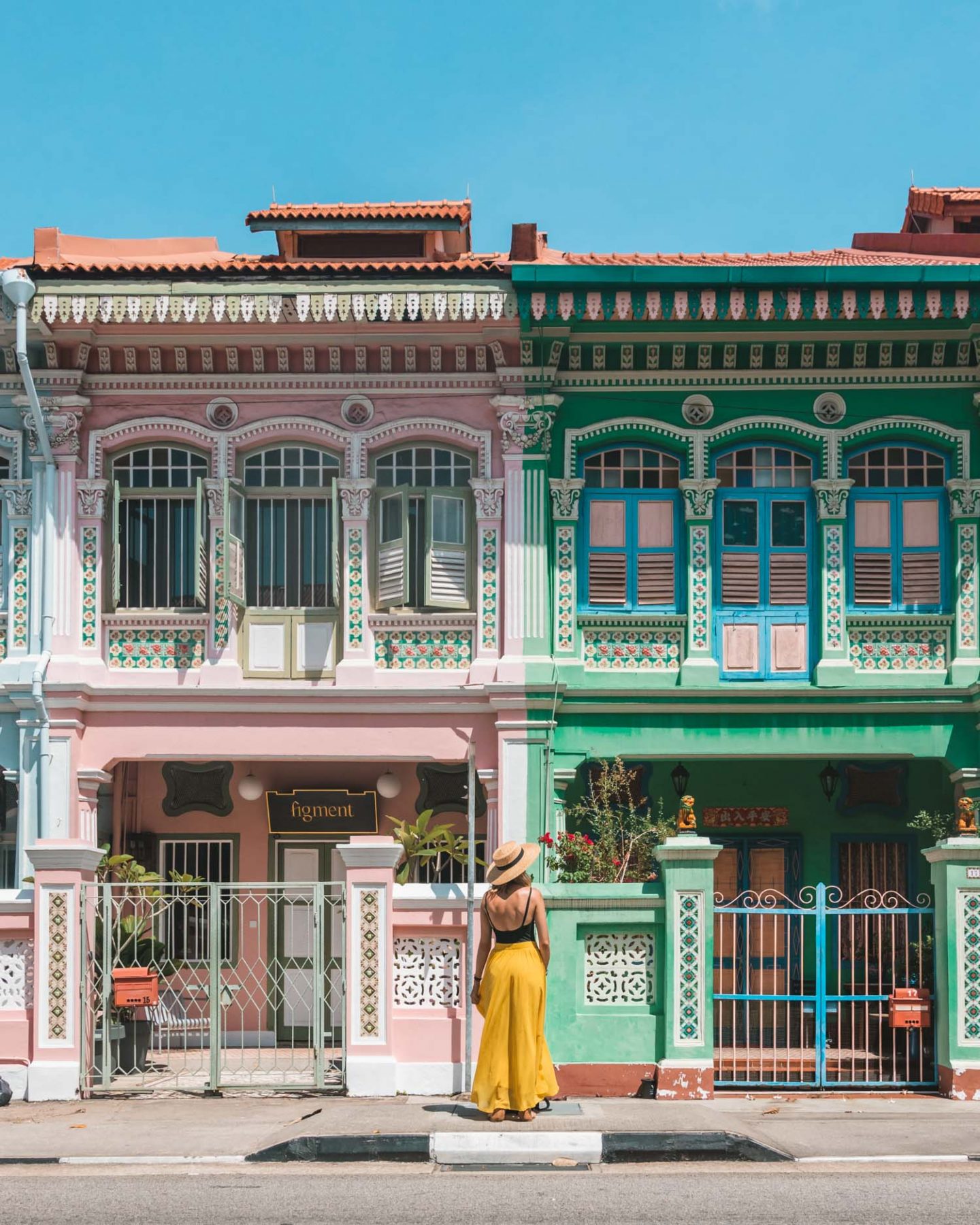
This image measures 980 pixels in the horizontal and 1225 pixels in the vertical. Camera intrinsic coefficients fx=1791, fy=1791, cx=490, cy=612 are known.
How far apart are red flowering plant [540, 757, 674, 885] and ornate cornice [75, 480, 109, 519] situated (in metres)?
5.62

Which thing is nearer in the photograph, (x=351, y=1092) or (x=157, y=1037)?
(x=351, y=1092)

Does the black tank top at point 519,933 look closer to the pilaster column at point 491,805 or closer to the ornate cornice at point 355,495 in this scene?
the pilaster column at point 491,805

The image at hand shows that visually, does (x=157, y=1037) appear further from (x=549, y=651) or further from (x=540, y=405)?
(x=540, y=405)

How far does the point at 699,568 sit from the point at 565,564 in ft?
4.42

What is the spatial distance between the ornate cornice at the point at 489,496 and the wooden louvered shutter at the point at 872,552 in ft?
11.9

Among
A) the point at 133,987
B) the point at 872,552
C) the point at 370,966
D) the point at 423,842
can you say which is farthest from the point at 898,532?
the point at 133,987

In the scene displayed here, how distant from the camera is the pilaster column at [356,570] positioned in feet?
59.1

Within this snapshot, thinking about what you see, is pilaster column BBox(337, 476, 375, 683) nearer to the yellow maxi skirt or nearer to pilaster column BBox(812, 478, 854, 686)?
pilaster column BBox(812, 478, 854, 686)

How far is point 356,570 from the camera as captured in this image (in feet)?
59.4

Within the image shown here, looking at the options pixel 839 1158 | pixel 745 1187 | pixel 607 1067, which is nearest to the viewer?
pixel 745 1187

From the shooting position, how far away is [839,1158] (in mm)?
11180

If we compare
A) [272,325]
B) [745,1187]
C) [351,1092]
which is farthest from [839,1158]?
[272,325]

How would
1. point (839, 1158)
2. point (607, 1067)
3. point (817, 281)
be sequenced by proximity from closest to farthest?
point (839, 1158)
point (607, 1067)
point (817, 281)

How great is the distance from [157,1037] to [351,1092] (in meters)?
4.37
